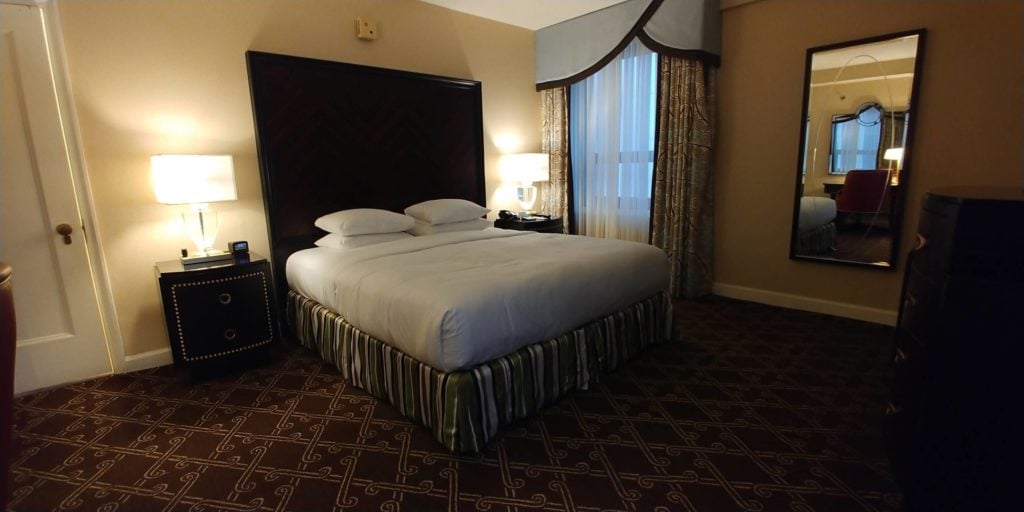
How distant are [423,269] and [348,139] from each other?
6.00 ft

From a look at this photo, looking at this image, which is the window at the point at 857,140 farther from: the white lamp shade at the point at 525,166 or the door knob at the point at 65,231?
the door knob at the point at 65,231

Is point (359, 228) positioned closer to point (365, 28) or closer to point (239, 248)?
point (239, 248)

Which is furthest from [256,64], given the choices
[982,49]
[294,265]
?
[982,49]

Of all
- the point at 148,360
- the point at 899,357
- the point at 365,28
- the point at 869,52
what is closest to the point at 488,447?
the point at 899,357

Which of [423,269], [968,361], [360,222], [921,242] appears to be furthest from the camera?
[360,222]

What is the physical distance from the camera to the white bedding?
6.17 ft

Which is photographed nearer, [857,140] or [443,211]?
[857,140]

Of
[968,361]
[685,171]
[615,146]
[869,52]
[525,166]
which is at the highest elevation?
[869,52]

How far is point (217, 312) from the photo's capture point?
267cm

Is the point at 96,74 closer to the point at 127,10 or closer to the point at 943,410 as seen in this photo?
the point at 127,10

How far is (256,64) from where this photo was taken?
3.10 metres

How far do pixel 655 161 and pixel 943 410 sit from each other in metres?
3.06

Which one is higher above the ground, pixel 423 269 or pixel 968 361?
pixel 423 269

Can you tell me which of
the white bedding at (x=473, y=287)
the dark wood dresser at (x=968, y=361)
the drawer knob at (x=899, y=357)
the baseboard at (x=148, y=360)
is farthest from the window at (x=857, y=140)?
the baseboard at (x=148, y=360)
